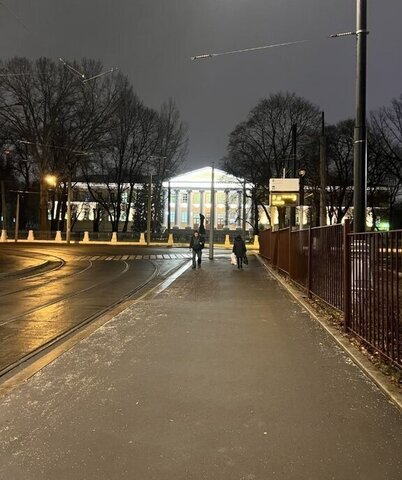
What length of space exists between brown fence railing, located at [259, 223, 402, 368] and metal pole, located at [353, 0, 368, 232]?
1.08 metres

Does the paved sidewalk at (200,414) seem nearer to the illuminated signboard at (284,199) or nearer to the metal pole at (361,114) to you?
the metal pole at (361,114)

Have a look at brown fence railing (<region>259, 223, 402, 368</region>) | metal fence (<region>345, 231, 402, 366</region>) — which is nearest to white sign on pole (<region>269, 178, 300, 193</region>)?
brown fence railing (<region>259, 223, 402, 368</region>)

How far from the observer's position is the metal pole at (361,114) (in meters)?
10.7

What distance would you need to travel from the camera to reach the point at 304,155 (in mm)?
52250

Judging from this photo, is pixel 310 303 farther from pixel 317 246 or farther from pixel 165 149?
pixel 165 149

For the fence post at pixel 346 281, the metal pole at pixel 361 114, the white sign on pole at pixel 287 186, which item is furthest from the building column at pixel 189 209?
the fence post at pixel 346 281

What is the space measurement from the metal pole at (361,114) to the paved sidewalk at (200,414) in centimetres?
371

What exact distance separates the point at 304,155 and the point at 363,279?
4647cm

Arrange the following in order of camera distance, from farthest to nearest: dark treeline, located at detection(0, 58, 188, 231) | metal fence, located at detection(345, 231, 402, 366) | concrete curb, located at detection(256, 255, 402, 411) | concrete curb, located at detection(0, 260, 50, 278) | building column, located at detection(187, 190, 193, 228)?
building column, located at detection(187, 190, 193, 228) → dark treeline, located at detection(0, 58, 188, 231) → concrete curb, located at detection(0, 260, 50, 278) → metal fence, located at detection(345, 231, 402, 366) → concrete curb, located at detection(256, 255, 402, 411)

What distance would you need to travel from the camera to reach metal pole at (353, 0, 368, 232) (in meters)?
10.7

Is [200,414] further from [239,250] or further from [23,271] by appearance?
[239,250]

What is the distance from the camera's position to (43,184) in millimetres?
53688

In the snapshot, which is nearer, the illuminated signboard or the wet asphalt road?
the wet asphalt road

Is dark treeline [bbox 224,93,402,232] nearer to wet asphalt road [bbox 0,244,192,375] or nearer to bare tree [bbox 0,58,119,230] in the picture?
bare tree [bbox 0,58,119,230]
